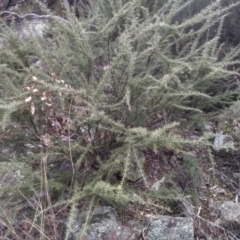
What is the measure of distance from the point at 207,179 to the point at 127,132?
0.78m

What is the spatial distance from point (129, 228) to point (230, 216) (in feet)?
2.01

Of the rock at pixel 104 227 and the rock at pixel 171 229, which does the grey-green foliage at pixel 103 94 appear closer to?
the rock at pixel 104 227

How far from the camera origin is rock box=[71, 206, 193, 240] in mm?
2332

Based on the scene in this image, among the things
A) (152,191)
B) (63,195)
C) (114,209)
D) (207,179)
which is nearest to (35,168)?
(63,195)

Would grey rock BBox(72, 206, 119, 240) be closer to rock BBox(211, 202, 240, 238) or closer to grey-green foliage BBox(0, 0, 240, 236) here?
grey-green foliage BBox(0, 0, 240, 236)

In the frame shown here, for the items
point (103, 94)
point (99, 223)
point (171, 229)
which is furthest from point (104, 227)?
point (103, 94)

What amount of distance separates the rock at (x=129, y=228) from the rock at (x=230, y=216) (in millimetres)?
290

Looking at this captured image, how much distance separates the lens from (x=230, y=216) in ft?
8.45

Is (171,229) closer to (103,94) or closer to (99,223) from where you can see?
(99,223)

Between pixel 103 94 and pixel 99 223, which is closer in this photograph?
pixel 99 223

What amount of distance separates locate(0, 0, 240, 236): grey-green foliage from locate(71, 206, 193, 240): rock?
0.13 metres

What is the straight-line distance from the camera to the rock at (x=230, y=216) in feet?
8.38

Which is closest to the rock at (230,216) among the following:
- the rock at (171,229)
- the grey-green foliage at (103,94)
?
the rock at (171,229)

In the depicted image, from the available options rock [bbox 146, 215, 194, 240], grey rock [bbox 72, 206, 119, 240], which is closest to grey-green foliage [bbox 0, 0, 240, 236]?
grey rock [bbox 72, 206, 119, 240]
